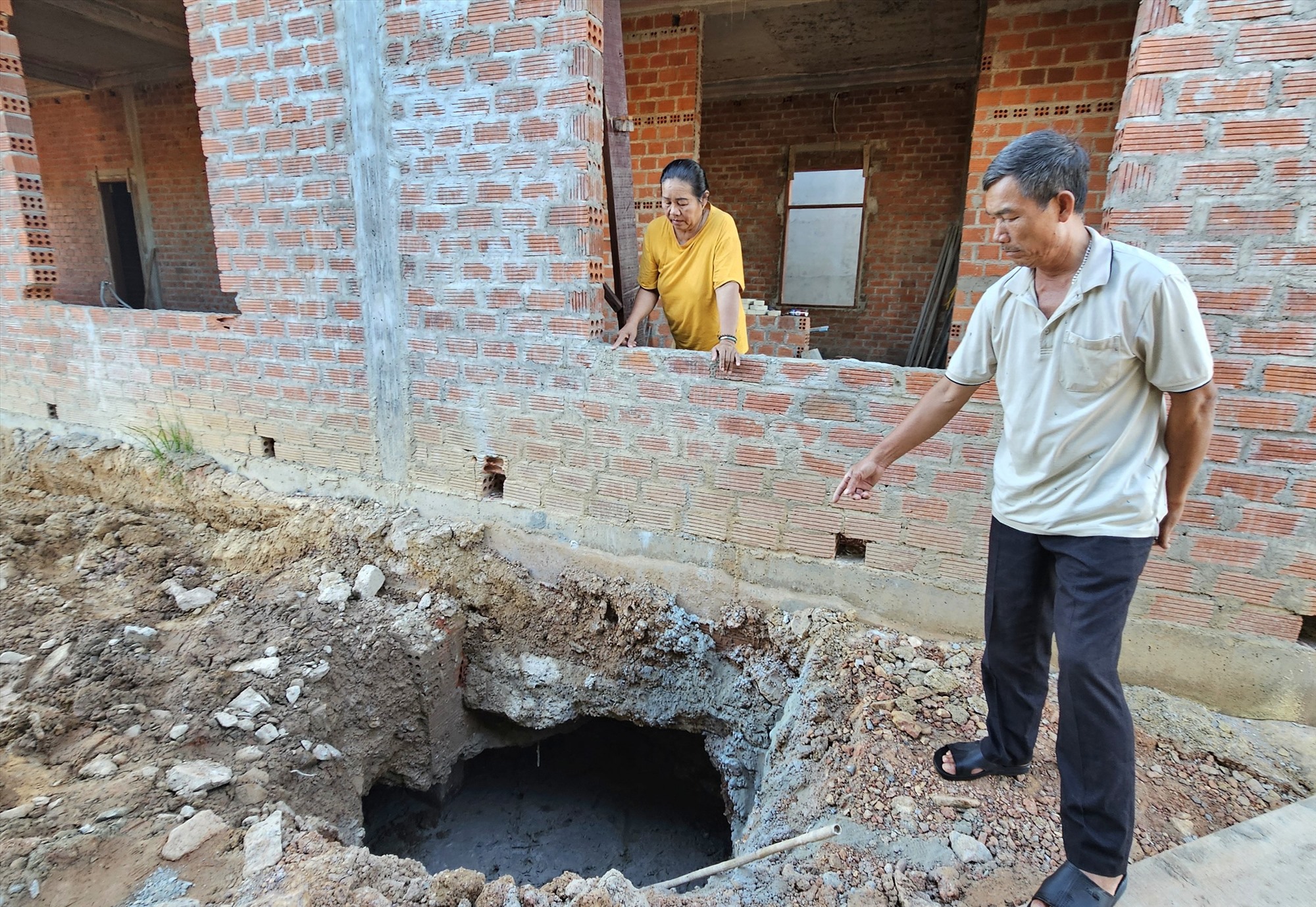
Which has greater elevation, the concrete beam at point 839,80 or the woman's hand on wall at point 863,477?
the concrete beam at point 839,80

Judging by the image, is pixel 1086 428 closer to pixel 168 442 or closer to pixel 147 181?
pixel 168 442

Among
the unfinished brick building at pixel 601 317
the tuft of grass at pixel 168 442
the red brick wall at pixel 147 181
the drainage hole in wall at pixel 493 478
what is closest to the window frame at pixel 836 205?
the unfinished brick building at pixel 601 317

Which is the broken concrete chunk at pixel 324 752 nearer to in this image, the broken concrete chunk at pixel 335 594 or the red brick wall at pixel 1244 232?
the broken concrete chunk at pixel 335 594

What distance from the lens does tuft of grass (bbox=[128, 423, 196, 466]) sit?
4.17 metres

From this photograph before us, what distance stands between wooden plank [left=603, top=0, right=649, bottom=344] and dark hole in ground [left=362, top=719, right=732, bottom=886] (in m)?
2.42

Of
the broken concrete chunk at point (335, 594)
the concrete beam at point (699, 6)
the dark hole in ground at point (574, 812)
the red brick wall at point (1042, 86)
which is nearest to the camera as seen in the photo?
the broken concrete chunk at point (335, 594)

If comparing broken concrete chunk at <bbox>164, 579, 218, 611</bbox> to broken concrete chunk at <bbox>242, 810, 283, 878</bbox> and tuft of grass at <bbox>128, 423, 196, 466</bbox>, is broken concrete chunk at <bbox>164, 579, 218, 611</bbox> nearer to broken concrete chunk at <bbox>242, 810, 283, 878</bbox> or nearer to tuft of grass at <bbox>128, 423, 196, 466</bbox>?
tuft of grass at <bbox>128, 423, 196, 466</bbox>

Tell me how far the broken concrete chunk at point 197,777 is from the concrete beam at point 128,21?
7031 mm

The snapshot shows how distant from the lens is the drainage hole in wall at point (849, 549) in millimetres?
2992

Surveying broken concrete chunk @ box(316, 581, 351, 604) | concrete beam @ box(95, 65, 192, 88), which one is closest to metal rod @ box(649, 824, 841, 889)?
broken concrete chunk @ box(316, 581, 351, 604)

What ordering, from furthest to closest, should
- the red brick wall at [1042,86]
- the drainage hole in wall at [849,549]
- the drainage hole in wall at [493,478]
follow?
the red brick wall at [1042,86] < the drainage hole in wall at [493,478] < the drainage hole in wall at [849,549]

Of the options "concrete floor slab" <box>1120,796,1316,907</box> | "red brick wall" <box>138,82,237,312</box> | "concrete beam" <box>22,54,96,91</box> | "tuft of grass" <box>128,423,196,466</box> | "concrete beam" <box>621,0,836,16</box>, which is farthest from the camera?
"red brick wall" <box>138,82,237,312</box>

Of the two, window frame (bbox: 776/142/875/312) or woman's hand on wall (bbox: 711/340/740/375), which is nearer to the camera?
woman's hand on wall (bbox: 711/340/740/375)

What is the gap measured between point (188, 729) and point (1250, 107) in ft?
13.2
